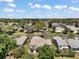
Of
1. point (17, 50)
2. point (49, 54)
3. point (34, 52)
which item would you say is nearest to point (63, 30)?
point (34, 52)

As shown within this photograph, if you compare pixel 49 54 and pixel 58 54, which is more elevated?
pixel 49 54

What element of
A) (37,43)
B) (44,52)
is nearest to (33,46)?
(37,43)

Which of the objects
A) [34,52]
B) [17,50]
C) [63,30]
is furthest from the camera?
[63,30]

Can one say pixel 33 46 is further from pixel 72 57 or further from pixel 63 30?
pixel 63 30

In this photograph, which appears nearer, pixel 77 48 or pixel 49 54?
pixel 49 54

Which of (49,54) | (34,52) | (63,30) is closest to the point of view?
(49,54)

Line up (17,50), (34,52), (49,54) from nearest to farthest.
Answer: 1. (49,54)
2. (17,50)
3. (34,52)

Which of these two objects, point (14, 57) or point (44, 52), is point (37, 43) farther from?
point (44, 52)

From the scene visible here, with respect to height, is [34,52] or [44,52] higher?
[44,52]

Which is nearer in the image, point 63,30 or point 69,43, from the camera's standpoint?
point 69,43
